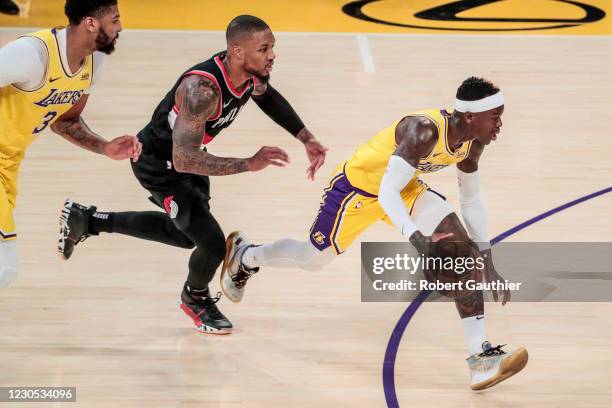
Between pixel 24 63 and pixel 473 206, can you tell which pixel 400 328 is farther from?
pixel 24 63

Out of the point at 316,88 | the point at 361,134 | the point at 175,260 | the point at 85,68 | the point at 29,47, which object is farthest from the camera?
the point at 316,88

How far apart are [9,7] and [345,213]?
8.47 meters

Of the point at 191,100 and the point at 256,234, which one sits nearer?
the point at 191,100

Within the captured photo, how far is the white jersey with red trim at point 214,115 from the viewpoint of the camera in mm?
4969

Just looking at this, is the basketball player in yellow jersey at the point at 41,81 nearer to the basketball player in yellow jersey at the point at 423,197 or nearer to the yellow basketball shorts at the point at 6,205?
the yellow basketball shorts at the point at 6,205

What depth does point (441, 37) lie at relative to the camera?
465 inches

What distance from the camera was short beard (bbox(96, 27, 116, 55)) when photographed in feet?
15.5

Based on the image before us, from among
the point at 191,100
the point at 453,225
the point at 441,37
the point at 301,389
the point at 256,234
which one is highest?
the point at 441,37

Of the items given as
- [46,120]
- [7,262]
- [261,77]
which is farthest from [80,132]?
[261,77]

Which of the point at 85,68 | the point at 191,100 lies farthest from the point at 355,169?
the point at 85,68

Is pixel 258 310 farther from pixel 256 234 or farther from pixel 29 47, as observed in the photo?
pixel 29 47

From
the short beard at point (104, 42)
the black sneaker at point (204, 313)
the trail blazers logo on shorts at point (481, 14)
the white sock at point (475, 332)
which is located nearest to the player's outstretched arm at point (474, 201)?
the white sock at point (475, 332)

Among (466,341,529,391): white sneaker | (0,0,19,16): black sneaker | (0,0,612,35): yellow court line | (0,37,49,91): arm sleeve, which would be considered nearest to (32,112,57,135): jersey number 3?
(0,37,49,91): arm sleeve

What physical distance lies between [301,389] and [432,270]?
2.96 feet
